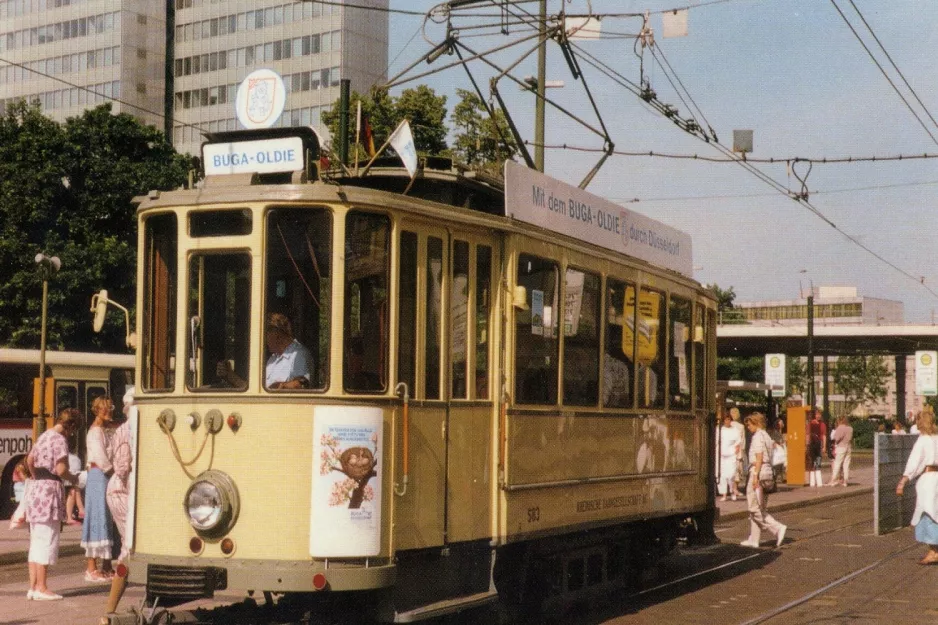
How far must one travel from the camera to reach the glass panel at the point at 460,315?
9.16 meters

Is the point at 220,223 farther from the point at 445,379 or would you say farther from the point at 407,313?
the point at 445,379

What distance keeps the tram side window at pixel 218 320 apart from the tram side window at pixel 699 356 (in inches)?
264

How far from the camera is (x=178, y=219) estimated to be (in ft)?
28.5

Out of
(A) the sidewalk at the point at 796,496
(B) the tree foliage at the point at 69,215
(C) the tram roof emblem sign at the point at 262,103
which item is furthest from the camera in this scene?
(B) the tree foliage at the point at 69,215

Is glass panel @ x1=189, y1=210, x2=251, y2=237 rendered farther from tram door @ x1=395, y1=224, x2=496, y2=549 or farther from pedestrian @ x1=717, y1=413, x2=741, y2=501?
pedestrian @ x1=717, y1=413, x2=741, y2=501

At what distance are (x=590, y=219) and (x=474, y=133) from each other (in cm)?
1805

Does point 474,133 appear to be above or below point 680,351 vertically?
above

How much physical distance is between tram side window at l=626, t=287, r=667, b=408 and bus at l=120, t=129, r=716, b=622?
178 cm

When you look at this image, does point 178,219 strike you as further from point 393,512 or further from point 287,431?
point 393,512

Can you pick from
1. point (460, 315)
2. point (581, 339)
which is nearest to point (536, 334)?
point (581, 339)

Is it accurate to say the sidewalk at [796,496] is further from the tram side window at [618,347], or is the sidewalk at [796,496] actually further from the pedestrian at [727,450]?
the tram side window at [618,347]

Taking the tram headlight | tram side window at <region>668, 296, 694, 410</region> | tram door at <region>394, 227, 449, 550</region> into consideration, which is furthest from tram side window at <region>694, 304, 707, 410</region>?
the tram headlight

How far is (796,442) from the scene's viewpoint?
108 ft

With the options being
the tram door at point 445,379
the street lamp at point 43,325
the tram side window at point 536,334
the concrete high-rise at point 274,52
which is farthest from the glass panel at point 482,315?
the concrete high-rise at point 274,52
